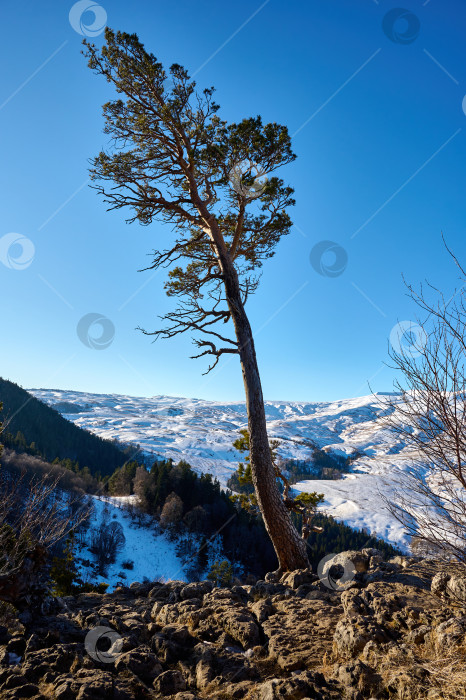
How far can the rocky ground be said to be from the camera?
270cm

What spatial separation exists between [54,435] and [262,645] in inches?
5094

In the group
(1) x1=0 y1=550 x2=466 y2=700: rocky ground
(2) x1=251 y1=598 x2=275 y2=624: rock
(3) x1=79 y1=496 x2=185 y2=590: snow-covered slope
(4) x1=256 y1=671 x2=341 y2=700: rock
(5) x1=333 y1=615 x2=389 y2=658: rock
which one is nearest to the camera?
(4) x1=256 y1=671 x2=341 y2=700: rock

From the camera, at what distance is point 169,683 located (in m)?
3.09

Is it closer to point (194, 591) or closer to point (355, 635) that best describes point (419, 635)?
point (355, 635)

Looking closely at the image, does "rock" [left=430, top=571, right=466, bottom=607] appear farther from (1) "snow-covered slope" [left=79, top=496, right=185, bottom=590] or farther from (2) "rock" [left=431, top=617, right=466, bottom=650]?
(1) "snow-covered slope" [left=79, top=496, right=185, bottom=590]

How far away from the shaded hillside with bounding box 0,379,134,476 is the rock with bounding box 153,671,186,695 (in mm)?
113601

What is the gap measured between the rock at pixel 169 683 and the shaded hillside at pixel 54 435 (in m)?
114

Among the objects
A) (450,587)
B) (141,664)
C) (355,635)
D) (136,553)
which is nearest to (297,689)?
(355,635)

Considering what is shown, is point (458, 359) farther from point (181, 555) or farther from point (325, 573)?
point (181, 555)

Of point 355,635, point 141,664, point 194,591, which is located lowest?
point 141,664

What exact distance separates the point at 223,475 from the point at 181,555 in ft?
453

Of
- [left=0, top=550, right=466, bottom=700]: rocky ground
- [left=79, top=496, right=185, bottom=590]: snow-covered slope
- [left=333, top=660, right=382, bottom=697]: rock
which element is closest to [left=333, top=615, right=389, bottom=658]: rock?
[left=0, top=550, right=466, bottom=700]: rocky ground

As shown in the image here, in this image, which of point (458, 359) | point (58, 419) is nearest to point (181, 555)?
point (458, 359)

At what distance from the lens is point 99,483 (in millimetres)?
77688
